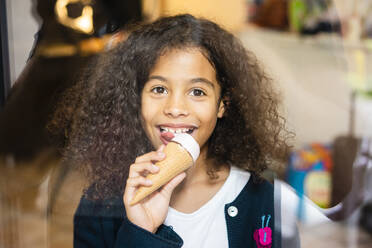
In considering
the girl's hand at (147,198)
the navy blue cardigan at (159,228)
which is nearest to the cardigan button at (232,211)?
the navy blue cardigan at (159,228)

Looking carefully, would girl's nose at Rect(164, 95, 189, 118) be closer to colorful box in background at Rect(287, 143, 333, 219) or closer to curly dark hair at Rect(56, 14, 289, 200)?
curly dark hair at Rect(56, 14, 289, 200)

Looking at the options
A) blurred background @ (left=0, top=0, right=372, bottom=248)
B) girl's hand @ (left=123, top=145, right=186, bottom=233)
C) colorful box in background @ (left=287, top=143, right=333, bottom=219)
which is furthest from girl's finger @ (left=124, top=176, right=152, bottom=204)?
colorful box in background @ (left=287, top=143, right=333, bottom=219)

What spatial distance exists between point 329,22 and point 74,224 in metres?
0.93

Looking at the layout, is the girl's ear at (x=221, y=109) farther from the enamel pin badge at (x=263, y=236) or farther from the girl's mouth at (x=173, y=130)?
the enamel pin badge at (x=263, y=236)

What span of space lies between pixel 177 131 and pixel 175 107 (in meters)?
0.03

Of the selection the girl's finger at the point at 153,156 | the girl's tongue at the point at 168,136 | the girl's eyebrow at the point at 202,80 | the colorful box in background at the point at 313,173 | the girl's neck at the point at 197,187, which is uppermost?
the girl's eyebrow at the point at 202,80

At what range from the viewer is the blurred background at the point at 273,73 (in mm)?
610

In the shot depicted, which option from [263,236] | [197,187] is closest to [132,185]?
[197,187]

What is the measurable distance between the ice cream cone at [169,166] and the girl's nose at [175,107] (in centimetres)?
3

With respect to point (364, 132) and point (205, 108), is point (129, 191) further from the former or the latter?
point (364, 132)

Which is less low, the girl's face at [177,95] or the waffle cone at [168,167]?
the girl's face at [177,95]

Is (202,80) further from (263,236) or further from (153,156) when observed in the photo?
(263,236)

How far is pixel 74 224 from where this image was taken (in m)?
0.64

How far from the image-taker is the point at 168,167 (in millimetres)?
524
